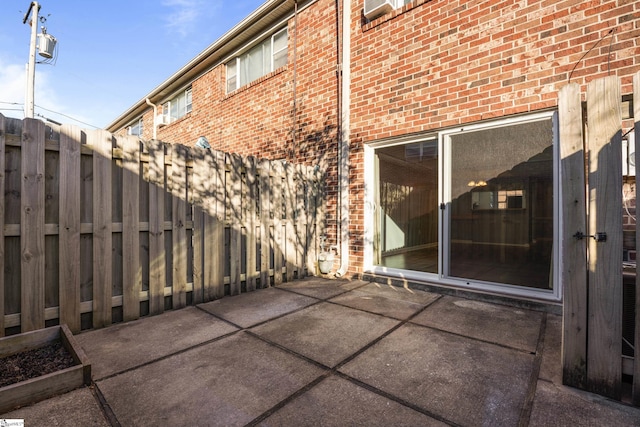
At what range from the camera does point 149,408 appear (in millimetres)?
1692

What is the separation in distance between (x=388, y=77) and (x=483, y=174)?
2.08 m

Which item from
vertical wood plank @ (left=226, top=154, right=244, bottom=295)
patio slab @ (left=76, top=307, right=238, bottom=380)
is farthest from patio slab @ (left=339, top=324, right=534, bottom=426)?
vertical wood plank @ (left=226, top=154, right=244, bottom=295)

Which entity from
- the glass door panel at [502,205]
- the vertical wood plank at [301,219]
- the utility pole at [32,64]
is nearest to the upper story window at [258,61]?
the vertical wood plank at [301,219]

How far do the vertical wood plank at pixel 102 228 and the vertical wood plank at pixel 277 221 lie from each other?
219cm

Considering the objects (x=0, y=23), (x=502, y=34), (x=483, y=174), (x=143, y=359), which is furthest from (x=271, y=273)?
(x=0, y=23)

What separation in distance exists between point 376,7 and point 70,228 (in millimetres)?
5077

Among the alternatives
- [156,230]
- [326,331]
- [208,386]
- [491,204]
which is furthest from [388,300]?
[156,230]

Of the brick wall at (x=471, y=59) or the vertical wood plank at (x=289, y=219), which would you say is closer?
the brick wall at (x=471, y=59)

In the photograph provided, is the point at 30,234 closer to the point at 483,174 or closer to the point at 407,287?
the point at 407,287

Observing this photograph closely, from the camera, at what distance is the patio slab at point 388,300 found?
336 cm

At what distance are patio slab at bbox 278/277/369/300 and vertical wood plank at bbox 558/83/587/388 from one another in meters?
2.57

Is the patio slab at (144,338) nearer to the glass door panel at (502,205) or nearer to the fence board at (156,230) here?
the fence board at (156,230)

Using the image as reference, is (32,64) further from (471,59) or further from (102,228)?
(471,59)

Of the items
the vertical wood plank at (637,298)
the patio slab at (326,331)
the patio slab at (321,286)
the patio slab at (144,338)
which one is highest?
the vertical wood plank at (637,298)
